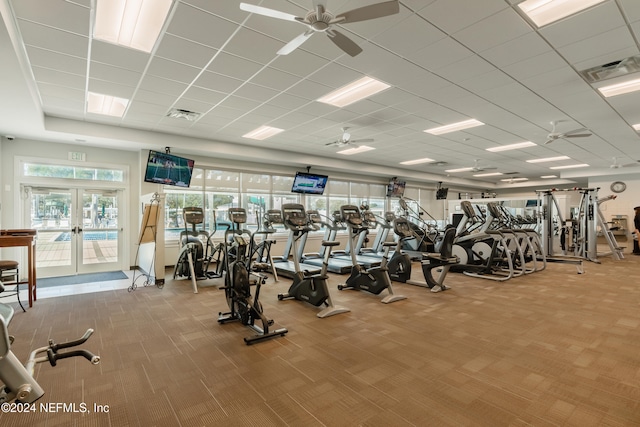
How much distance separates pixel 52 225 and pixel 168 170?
2.66 m

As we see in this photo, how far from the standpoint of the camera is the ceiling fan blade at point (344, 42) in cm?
279

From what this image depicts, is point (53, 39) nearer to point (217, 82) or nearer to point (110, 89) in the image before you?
point (110, 89)

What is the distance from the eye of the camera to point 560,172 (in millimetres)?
12812

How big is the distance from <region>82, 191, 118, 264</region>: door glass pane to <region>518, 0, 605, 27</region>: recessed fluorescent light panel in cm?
849

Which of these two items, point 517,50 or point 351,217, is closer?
point 517,50

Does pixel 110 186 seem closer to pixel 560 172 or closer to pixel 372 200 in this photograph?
pixel 372 200

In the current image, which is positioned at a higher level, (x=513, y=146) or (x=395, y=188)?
(x=513, y=146)

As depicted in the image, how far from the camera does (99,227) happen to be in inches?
292

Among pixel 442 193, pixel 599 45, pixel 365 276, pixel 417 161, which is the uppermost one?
pixel 599 45

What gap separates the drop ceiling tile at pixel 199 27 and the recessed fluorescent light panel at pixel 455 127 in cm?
499

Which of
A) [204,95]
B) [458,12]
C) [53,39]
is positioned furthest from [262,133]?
[458,12]

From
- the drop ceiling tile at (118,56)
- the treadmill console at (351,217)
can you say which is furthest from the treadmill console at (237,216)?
the drop ceiling tile at (118,56)

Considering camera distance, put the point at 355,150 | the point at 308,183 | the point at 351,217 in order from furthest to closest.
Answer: the point at 308,183, the point at 355,150, the point at 351,217

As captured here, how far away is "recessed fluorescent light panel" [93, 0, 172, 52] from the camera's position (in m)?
2.92
